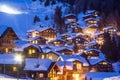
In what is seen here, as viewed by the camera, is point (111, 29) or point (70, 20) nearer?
point (111, 29)

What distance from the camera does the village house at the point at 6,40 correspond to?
5142cm

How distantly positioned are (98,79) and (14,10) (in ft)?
292

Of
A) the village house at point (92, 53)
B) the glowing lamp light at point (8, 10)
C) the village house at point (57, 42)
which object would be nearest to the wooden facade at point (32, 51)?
the village house at point (92, 53)

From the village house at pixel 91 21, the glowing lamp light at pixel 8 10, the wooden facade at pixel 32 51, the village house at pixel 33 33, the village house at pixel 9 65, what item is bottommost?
the village house at pixel 9 65

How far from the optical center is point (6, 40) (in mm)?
51938

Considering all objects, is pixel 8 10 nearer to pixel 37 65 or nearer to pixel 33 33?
pixel 33 33

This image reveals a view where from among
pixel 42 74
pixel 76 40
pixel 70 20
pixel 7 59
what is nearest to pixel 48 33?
pixel 76 40

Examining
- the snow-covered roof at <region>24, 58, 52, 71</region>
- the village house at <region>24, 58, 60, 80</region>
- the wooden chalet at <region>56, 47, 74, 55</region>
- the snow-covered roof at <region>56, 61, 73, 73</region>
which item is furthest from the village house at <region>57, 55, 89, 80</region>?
the wooden chalet at <region>56, 47, 74, 55</region>

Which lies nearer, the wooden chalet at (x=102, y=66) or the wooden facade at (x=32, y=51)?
the wooden facade at (x=32, y=51)

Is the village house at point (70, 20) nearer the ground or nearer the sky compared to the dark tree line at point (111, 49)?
nearer the sky

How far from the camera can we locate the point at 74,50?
77438mm

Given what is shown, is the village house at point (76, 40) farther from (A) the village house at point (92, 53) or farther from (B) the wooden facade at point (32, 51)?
(B) the wooden facade at point (32, 51)

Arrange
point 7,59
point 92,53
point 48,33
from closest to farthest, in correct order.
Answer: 1. point 7,59
2. point 92,53
3. point 48,33

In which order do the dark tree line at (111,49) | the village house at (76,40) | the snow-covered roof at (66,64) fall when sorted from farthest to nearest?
the village house at (76,40), the dark tree line at (111,49), the snow-covered roof at (66,64)
